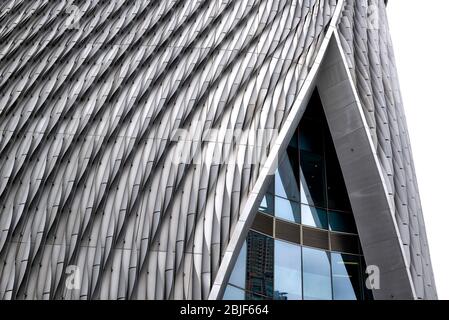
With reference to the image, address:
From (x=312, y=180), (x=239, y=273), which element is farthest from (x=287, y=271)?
(x=312, y=180)

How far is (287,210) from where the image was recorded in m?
20.4

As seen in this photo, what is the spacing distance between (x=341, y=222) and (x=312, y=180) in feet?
6.64

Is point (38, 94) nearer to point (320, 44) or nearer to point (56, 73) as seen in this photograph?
point (56, 73)

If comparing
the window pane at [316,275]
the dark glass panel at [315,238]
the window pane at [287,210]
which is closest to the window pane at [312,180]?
the window pane at [287,210]

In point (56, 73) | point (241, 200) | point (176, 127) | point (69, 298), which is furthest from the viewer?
point (56, 73)

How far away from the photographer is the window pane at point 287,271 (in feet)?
62.2

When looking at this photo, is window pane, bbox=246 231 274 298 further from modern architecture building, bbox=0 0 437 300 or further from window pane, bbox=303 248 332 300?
window pane, bbox=303 248 332 300

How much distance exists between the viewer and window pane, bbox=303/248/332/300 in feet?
63.4

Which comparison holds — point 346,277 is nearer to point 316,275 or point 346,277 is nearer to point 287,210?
point 316,275

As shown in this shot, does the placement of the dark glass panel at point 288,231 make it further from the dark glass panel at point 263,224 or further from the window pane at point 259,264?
the window pane at point 259,264

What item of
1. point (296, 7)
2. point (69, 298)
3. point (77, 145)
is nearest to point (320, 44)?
point (296, 7)

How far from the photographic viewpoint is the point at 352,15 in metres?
23.6

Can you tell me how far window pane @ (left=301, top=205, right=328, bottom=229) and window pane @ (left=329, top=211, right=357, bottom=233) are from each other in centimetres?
29

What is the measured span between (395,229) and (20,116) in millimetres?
13437
